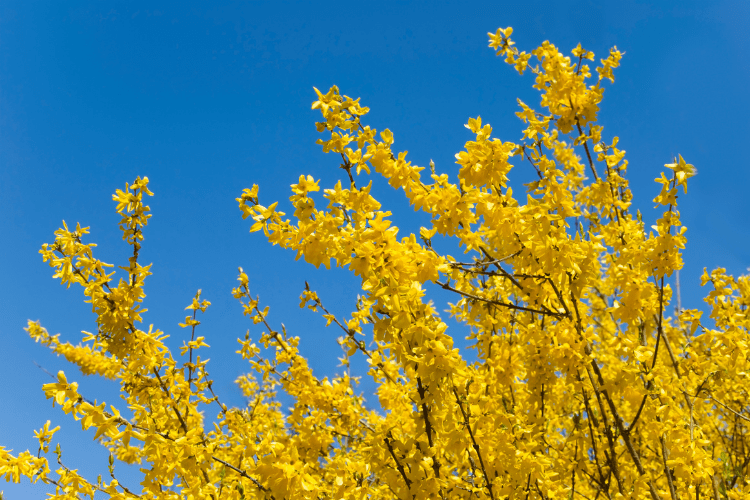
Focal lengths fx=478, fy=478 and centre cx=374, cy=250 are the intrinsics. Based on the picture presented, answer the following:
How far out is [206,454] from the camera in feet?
8.03

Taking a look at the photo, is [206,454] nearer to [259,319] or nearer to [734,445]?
[259,319]

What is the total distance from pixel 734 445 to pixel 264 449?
19.3 ft

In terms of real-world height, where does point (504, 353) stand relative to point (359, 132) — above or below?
below

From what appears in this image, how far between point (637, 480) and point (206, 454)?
259cm

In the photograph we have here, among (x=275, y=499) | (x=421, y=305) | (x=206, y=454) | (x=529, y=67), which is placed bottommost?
(x=275, y=499)

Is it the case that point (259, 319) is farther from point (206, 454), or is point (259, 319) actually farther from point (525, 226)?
point (525, 226)

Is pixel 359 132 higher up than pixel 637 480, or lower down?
higher up

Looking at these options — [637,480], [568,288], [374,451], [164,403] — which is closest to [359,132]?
[568,288]

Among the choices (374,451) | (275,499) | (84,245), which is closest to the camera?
(275,499)

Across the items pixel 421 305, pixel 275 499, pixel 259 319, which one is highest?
pixel 259 319

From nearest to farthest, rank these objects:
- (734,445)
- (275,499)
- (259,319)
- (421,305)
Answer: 1. (421,305)
2. (275,499)
3. (259,319)
4. (734,445)

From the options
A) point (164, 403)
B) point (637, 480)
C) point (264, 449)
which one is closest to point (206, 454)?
point (264, 449)

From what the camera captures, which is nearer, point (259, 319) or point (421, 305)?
point (421, 305)

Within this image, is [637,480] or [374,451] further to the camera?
[637,480]
